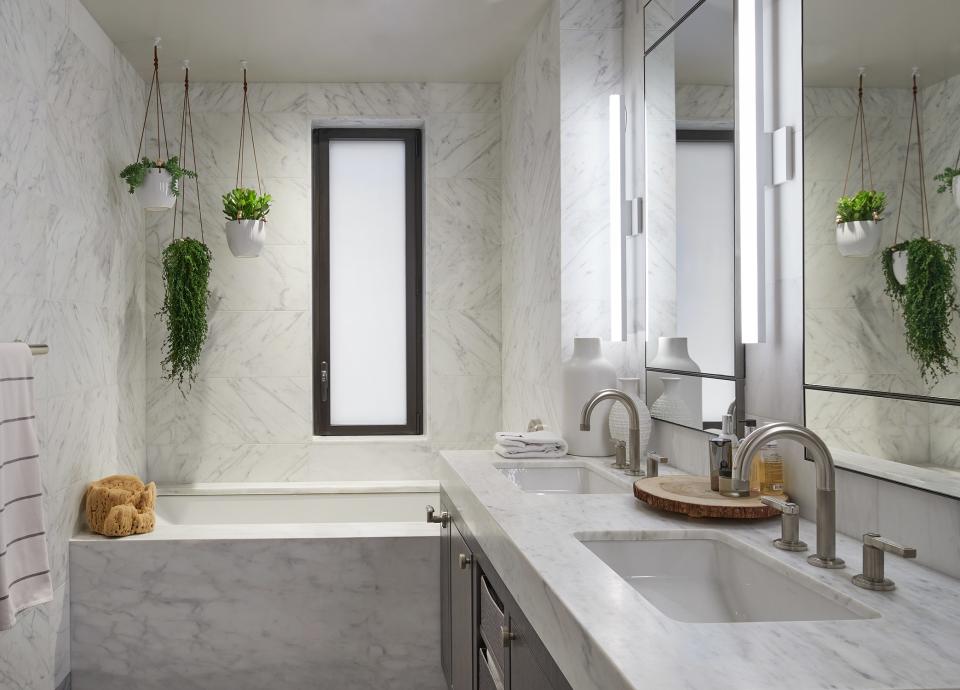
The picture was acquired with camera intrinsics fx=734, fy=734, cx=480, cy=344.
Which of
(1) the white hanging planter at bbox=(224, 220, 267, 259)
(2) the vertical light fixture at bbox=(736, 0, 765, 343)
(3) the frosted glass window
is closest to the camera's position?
(2) the vertical light fixture at bbox=(736, 0, 765, 343)

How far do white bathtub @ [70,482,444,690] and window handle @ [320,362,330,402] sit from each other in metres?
1.22

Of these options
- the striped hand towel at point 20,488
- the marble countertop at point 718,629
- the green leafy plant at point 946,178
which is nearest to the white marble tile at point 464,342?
the striped hand towel at point 20,488

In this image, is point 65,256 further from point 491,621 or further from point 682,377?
point 682,377

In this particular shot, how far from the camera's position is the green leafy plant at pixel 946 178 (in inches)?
46.7

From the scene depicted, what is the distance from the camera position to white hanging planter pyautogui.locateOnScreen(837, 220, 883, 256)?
1371 millimetres

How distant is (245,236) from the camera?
11.5ft

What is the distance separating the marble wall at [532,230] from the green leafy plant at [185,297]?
4.88 feet

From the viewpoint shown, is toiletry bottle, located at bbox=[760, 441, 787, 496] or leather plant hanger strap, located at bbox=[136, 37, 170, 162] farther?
leather plant hanger strap, located at bbox=[136, 37, 170, 162]

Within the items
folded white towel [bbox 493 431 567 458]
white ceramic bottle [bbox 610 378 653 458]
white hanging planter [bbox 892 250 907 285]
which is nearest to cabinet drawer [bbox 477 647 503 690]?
folded white towel [bbox 493 431 567 458]

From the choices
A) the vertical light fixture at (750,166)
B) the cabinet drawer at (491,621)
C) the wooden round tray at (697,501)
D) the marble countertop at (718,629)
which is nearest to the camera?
the marble countertop at (718,629)

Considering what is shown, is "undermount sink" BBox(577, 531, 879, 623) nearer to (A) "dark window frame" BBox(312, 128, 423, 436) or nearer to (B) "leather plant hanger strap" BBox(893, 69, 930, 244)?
(B) "leather plant hanger strap" BBox(893, 69, 930, 244)

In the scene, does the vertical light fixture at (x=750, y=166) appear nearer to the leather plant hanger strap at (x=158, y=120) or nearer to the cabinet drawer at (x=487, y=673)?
the cabinet drawer at (x=487, y=673)

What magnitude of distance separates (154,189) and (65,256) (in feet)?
1.86

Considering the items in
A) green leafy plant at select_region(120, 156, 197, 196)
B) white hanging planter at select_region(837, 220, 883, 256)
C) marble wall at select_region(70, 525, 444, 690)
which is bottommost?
marble wall at select_region(70, 525, 444, 690)
